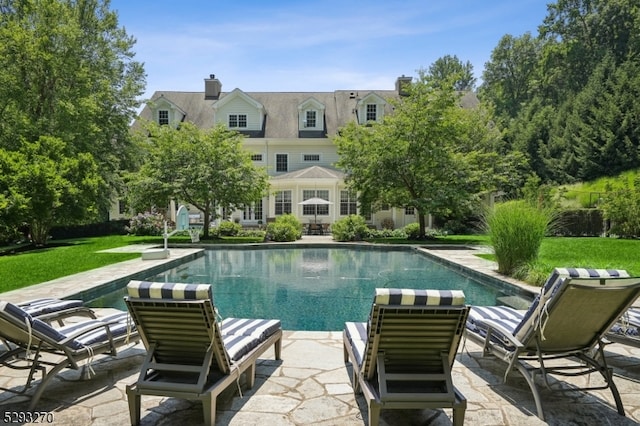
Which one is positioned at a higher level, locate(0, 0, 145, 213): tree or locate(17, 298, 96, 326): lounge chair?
locate(0, 0, 145, 213): tree

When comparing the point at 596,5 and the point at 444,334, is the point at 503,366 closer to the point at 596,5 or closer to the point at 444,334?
the point at 444,334

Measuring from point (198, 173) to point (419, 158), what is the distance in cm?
989

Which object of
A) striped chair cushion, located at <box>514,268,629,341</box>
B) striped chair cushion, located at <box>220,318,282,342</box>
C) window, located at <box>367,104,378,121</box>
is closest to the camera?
striped chair cushion, located at <box>514,268,629,341</box>

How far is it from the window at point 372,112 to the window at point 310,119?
356 centimetres

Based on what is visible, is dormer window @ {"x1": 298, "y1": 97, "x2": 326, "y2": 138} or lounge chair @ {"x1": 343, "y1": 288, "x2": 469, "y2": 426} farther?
dormer window @ {"x1": 298, "y1": 97, "x2": 326, "y2": 138}

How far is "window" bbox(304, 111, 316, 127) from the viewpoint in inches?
1094

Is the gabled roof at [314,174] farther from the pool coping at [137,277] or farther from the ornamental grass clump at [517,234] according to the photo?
the ornamental grass clump at [517,234]

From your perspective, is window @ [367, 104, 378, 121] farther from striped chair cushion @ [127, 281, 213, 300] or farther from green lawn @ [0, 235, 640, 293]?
striped chair cushion @ [127, 281, 213, 300]

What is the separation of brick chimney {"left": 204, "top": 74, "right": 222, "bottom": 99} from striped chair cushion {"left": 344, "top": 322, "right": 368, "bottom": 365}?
95.5ft

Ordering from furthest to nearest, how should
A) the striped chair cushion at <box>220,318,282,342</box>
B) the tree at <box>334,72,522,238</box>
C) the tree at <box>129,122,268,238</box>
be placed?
the tree at <box>334,72,522,238</box> < the tree at <box>129,122,268,238</box> < the striped chair cushion at <box>220,318,282,342</box>

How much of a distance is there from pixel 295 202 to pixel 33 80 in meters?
15.2

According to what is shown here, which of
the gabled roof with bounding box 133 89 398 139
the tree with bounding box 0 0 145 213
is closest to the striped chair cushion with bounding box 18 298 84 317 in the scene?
the tree with bounding box 0 0 145 213

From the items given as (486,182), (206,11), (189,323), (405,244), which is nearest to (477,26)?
(486,182)

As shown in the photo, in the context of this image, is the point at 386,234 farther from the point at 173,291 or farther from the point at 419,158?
the point at 173,291
